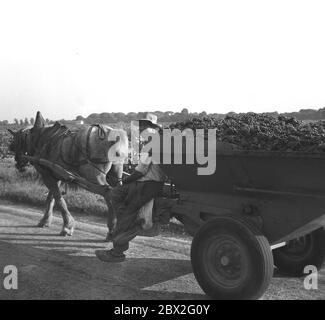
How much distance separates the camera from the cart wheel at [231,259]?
12.3 feet

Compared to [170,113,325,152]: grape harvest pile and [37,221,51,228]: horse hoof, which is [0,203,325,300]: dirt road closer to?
[37,221,51,228]: horse hoof

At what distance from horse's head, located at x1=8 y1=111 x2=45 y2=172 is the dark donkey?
1.1 inches

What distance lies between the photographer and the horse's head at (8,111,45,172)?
7805 mm

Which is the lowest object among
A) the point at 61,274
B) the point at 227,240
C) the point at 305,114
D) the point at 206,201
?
the point at 61,274

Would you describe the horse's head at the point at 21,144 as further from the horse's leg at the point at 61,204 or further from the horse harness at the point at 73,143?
the horse's leg at the point at 61,204

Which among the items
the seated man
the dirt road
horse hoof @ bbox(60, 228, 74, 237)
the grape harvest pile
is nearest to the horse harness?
horse hoof @ bbox(60, 228, 74, 237)

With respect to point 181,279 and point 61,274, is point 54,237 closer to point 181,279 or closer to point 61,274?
point 61,274

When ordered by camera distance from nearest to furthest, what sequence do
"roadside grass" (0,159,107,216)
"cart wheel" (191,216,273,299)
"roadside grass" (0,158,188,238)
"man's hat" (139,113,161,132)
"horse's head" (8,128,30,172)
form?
"cart wheel" (191,216,273,299), "man's hat" (139,113,161,132), "roadside grass" (0,158,188,238), "horse's head" (8,128,30,172), "roadside grass" (0,159,107,216)

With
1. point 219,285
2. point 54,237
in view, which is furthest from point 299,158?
point 54,237

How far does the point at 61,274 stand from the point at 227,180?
239 cm

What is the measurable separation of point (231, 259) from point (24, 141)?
17.8 ft

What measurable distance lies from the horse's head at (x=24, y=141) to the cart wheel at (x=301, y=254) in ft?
16.4

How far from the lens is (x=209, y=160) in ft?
13.8
